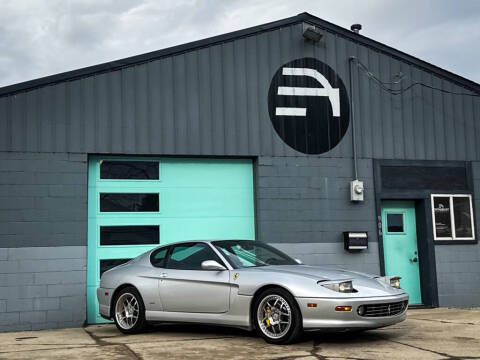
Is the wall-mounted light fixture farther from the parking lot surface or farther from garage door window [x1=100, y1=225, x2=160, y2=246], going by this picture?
the parking lot surface

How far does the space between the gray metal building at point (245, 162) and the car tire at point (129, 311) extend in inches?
79.3

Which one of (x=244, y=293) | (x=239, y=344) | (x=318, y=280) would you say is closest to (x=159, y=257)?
(x=244, y=293)

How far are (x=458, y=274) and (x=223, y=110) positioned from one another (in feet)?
19.1

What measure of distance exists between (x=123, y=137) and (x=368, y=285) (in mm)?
5679

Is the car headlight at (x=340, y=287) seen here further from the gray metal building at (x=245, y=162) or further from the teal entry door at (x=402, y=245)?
the teal entry door at (x=402, y=245)

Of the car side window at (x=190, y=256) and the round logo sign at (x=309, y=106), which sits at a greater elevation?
the round logo sign at (x=309, y=106)

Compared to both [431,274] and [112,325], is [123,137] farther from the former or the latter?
[431,274]

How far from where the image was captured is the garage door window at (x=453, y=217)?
41.6ft

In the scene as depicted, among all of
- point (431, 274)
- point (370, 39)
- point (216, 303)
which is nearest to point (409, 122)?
point (370, 39)

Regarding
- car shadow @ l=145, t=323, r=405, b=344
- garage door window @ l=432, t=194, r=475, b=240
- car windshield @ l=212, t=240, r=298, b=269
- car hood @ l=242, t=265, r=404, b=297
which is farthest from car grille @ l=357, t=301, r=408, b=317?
garage door window @ l=432, t=194, r=475, b=240

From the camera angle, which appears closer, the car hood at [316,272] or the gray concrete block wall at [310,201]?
the car hood at [316,272]

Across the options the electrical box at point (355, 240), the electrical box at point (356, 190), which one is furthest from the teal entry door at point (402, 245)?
the electrical box at point (356, 190)

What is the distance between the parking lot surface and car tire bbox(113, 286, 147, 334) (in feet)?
0.48

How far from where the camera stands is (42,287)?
10.4 m
